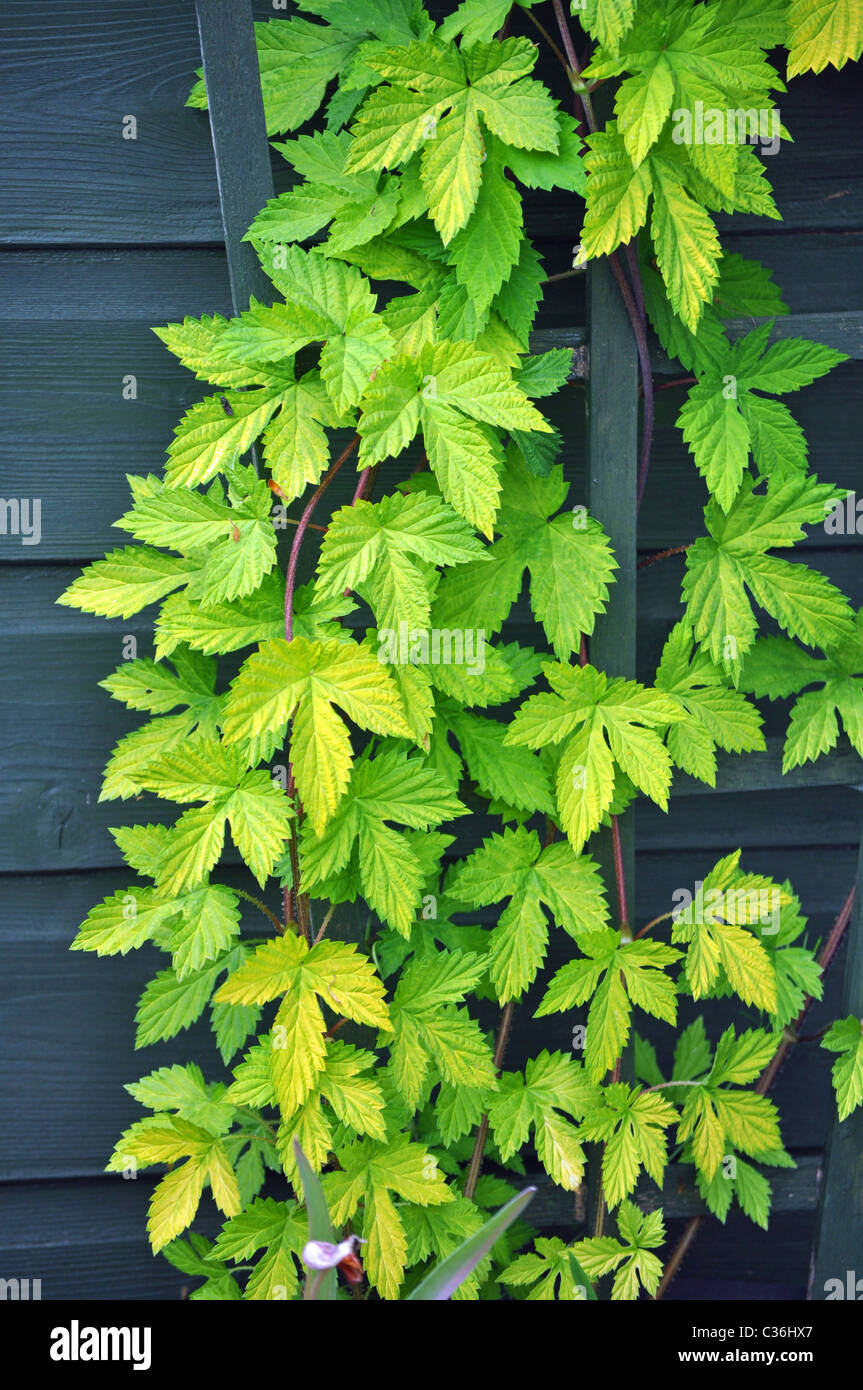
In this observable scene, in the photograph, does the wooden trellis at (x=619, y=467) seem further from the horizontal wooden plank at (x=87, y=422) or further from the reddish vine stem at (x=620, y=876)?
the horizontal wooden plank at (x=87, y=422)

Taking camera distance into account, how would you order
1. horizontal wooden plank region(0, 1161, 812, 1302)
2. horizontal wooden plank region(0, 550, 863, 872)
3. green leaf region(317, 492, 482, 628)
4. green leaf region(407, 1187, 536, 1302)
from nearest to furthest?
1. green leaf region(407, 1187, 536, 1302)
2. green leaf region(317, 492, 482, 628)
3. horizontal wooden plank region(0, 550, 863, 872)
4. horizontal wooden plank region(0, 1161, 812, 1302)

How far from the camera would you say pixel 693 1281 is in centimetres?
159

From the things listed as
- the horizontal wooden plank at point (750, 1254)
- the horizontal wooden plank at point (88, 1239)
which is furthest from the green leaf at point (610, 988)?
the horizontal wooden plank at point (750, 1254)

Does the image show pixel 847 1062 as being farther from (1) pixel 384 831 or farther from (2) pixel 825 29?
(2) pixel 825 29

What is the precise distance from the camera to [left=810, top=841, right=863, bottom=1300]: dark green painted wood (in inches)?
54.1

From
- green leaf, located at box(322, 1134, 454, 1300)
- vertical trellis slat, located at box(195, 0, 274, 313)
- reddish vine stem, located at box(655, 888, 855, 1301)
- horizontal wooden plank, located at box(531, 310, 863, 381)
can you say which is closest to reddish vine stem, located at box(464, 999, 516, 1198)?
green leaf, located at box(322, 1134, 454, 1300)

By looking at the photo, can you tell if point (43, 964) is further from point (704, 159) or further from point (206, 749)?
point (704, 159)

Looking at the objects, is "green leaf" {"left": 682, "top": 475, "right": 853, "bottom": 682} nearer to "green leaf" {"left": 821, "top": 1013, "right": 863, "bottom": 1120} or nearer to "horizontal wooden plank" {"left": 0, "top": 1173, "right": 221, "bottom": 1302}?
"green leaf" {"left": 821, "top": 1013, "right": 863, "bottom": 1120}

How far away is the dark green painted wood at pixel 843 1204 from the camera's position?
138 cm

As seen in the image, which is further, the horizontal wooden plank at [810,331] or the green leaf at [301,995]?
the horizontal wooden plank at [810,331]

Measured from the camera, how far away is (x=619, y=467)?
117 centimetres

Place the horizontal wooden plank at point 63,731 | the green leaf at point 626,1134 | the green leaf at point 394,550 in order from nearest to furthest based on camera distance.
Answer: the green leaf at point 394,550 < the green leaf at point 626,1134 < the horizontal wooden plank at point 63,731

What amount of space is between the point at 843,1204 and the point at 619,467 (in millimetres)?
1056

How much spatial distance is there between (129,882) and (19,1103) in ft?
1.23
